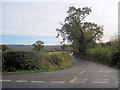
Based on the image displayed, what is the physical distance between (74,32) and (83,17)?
6.20 m

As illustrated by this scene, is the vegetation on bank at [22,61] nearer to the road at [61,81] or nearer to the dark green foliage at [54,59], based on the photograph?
the dark green foliage at [54,59]

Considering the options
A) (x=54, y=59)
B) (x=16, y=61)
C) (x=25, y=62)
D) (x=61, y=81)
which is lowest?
(x=61, y=81)

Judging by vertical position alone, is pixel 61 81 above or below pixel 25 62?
below

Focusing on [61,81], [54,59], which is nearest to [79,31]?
[54,59]

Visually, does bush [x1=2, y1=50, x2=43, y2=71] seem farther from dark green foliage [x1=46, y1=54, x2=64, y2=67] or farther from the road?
dark green foliage [x1=46, y1=54, x2=64, y2=67]

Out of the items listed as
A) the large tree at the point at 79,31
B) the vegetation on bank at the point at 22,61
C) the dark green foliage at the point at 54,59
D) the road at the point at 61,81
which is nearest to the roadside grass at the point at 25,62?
the vegetation on bank at the point at 22,61

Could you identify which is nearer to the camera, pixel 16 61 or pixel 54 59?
pixel 16 61

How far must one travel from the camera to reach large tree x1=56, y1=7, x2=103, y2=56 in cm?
2758

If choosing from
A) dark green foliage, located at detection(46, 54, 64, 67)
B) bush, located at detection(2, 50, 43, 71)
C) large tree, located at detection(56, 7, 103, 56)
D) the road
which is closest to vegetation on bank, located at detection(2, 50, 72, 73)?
bush, located at detection(2, 50, 43, 71)

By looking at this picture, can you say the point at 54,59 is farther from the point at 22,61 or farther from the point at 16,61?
the point at 16,61

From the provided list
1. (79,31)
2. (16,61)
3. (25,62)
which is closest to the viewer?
(16,61)

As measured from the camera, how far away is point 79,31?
28.1 metres

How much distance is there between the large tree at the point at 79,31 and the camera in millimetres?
27578

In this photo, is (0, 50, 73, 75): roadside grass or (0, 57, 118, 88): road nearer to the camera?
(0, 57, 118, 88): road
